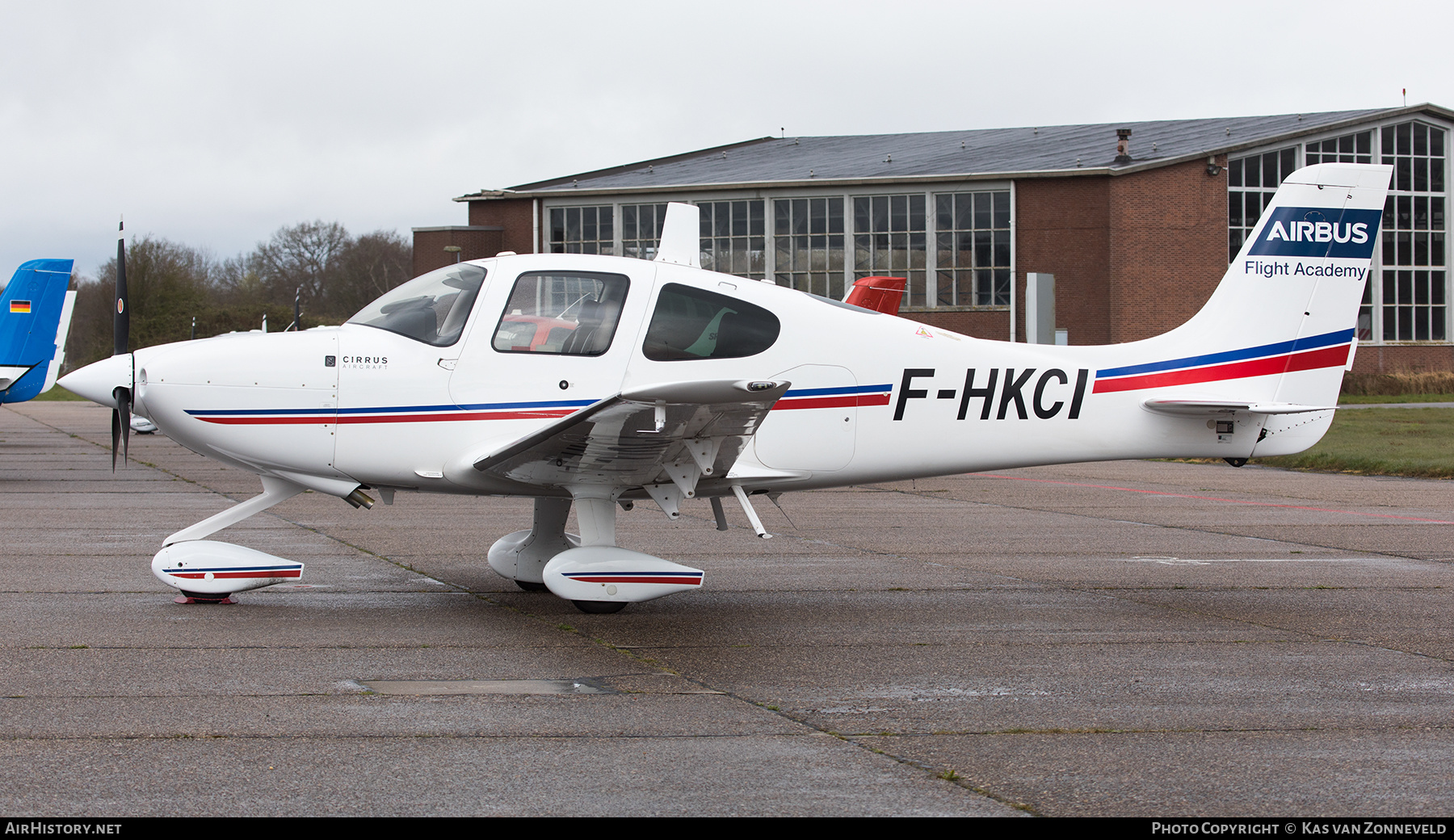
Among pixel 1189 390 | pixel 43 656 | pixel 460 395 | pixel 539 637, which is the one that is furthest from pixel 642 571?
pixel 1189 390

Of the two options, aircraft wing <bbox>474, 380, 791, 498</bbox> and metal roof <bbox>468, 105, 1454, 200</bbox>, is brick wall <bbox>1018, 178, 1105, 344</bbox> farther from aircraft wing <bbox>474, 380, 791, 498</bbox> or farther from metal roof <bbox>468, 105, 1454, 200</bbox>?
aircraft wing <bbox>474, 380, 791, 498</bbox>

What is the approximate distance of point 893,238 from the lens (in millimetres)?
48500

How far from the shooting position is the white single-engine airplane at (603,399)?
26.3 feet

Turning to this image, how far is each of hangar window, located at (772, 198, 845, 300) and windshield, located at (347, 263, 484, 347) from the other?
41.0 metres

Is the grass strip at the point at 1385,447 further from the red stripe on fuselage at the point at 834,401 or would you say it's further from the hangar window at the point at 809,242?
the hangar window at the point at 809,242

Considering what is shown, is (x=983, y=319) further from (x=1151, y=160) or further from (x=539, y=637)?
(x=539, y=637)

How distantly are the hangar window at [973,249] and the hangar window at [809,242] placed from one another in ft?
12.6

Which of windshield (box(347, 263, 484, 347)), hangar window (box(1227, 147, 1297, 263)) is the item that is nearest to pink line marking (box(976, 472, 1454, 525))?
windshield (box(347, 263, 484, 347))

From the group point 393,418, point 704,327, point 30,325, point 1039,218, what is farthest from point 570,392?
point 1039,218

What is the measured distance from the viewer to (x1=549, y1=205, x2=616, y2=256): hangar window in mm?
50062

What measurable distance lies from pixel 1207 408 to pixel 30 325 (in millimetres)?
19224

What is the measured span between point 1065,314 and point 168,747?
44.7 metres

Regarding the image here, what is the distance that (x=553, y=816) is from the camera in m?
4.22

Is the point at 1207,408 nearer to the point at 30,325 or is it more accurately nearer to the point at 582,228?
the point at 30,325
